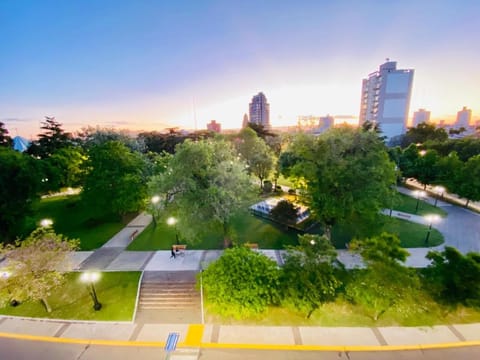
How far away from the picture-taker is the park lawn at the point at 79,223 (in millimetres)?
19344

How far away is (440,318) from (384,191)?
7212mm

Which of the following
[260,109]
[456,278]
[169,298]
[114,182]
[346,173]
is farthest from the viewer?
[260,109]

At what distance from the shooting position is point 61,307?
12.7 meters

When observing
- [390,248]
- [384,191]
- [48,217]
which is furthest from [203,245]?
[48,217]

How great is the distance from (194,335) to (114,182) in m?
15.2

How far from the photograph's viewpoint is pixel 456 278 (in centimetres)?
967

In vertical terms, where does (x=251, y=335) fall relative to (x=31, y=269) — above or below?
below

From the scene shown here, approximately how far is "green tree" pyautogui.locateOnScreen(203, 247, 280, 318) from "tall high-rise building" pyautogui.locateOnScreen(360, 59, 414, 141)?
91404 mm

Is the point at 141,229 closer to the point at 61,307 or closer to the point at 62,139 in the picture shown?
the point at 61,307

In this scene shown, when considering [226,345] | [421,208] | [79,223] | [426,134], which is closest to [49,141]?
[79,223]

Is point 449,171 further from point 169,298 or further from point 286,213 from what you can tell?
point 169,298

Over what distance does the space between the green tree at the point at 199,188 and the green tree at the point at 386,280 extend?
7769 millimetres

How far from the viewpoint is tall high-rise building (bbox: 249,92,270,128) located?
123713 millimetres

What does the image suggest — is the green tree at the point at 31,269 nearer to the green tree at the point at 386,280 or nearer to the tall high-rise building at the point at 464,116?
the green tree at the point at 386,280
